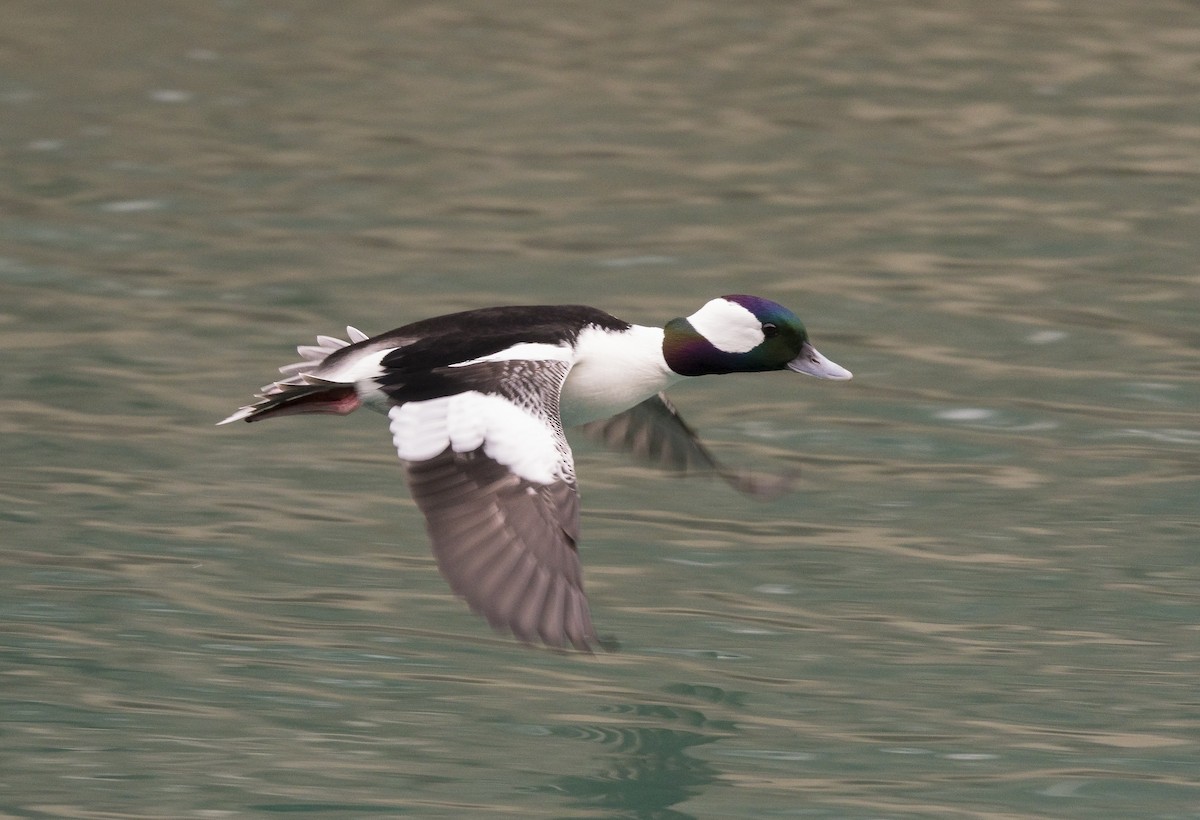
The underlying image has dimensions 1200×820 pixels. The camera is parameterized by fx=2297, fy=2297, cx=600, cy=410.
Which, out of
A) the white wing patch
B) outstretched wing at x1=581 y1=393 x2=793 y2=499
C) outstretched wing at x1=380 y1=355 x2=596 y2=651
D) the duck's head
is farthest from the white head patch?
the white wing patch

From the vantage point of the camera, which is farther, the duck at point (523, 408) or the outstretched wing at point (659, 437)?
the outstretched wing at point (659, 437)

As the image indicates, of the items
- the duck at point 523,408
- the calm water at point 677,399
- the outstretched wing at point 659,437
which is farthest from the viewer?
the outstretched wing at point 659,437

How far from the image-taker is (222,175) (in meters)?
16.6

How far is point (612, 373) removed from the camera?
8.88 metres

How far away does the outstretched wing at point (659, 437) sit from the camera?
10.0 meters

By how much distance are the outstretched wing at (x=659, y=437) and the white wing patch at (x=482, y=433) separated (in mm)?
2117

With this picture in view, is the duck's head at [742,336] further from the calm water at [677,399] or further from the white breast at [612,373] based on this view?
the calm water at [677,399]

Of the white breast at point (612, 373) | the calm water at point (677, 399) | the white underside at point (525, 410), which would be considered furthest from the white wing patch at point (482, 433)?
the calm water at point (677, 399)

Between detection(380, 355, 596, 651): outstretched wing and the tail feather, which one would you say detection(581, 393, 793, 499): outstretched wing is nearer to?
detection(380, 355, 596, 651): outstretched wing

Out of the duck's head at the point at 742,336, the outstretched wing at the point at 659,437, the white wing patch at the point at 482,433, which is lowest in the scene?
the outstretched wing at the point at 659,437

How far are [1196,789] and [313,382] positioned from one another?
350 centimetres

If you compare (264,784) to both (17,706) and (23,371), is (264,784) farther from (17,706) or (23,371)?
(23,371)

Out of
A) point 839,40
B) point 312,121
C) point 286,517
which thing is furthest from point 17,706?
point 839,40

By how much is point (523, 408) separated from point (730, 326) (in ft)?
4.92
